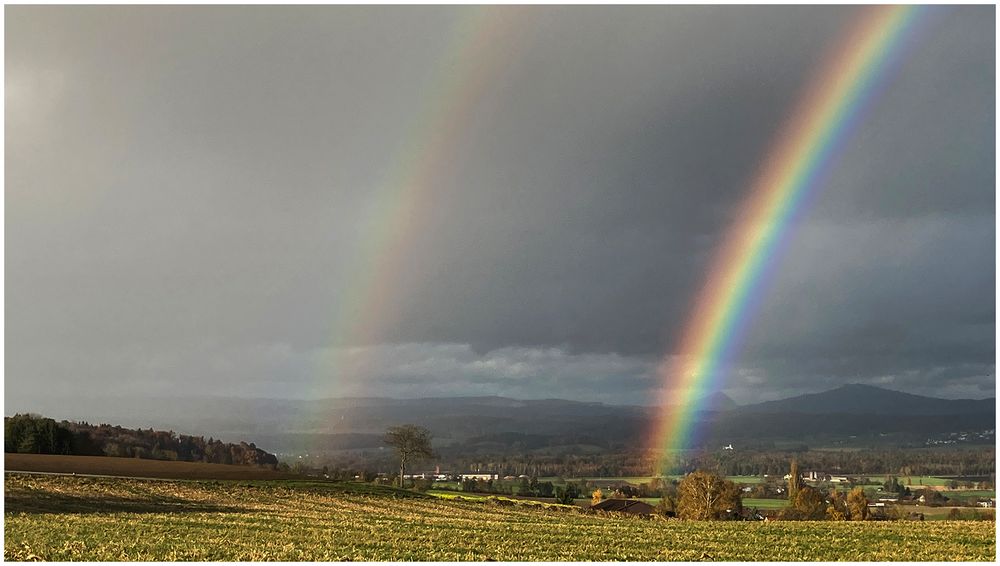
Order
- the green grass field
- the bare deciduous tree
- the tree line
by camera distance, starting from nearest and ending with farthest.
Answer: the green grass field, the tree line, the bare deciduous tree

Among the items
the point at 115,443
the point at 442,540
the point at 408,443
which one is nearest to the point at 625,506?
the point at 408,443

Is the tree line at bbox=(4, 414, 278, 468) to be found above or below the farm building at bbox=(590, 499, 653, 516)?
above

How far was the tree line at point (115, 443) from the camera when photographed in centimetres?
8694

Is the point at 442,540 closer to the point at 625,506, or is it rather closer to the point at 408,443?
the point at 625,506

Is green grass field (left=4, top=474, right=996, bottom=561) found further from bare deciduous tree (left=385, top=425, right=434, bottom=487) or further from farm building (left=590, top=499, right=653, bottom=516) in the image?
bare deciduous tree (left=385, top=425, right=434, bottom=487)

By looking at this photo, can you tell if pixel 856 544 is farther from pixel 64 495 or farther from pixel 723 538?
pixel 64 495

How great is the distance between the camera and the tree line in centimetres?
8694

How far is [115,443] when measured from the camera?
99.8 metres

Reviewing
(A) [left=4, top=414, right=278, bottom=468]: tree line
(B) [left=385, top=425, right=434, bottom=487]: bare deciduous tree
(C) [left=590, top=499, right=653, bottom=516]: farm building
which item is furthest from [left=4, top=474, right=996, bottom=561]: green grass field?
(B) [left=385, top=425, right=434, bottom=487]: bare deciduous tree

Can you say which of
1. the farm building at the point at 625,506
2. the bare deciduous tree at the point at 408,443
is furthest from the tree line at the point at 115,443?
the farm building at the point at 625,506

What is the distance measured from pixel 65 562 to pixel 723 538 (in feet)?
67.5

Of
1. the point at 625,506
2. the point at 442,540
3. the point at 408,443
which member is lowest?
the point at 625,506

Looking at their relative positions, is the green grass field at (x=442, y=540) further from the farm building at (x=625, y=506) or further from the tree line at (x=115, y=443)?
the tree line at (x=115, y=443)

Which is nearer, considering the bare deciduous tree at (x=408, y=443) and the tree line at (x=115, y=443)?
the tree line at (x=115, y=443)
